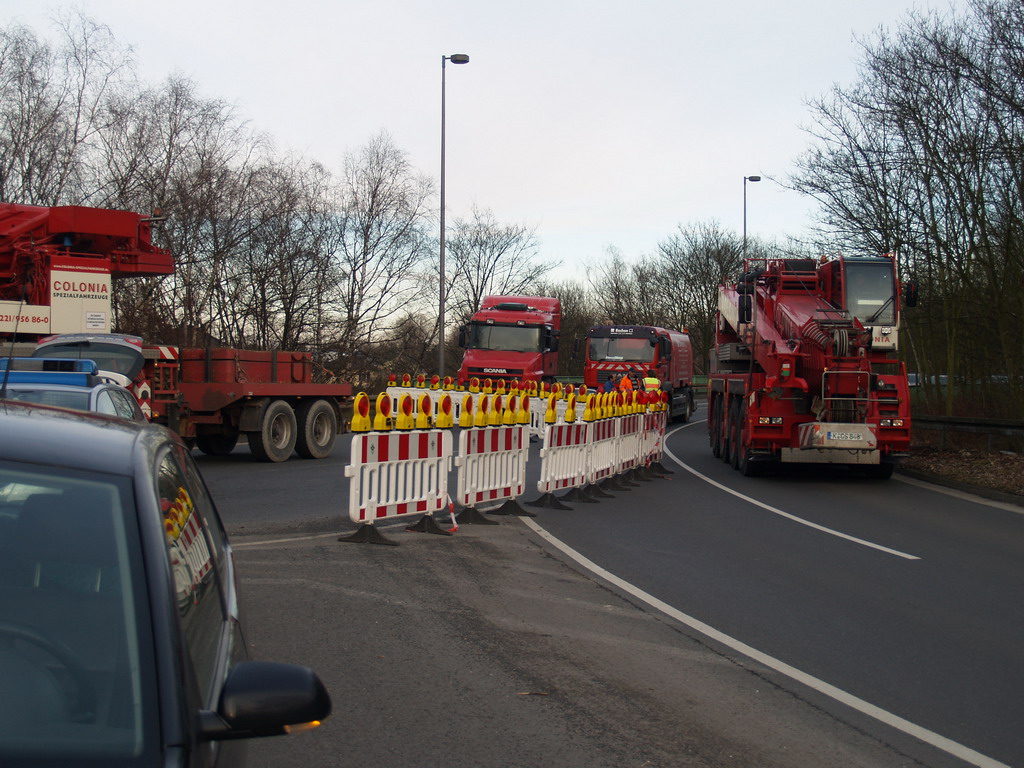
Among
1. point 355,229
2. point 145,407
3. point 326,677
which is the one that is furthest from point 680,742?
point 355,229

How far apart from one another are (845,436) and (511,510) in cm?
707

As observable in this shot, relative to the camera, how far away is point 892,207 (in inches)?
1032

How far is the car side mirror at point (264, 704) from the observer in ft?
7.17

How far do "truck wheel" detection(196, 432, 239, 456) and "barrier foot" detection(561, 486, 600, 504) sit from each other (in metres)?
8.01

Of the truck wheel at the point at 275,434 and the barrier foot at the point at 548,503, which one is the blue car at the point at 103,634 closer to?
the barrier foot at the point at 548,503

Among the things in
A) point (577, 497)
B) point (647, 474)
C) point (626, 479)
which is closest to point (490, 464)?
point (577, 497)

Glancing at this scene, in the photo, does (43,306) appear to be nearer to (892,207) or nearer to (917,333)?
(892,207)

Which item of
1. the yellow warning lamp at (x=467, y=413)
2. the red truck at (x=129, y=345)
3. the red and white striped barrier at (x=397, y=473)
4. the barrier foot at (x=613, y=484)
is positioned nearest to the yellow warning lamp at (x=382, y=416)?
the red and white striped barrier at (x=397, y=473)

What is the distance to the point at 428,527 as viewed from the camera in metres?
10.8

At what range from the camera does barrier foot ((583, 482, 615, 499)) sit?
1495 centimetres

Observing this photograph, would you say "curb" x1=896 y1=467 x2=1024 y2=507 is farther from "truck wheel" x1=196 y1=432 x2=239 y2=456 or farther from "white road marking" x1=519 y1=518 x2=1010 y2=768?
"truck wheel" x1=196 y1=432 x2=239 y2=456

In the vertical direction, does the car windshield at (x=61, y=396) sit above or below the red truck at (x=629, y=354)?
below

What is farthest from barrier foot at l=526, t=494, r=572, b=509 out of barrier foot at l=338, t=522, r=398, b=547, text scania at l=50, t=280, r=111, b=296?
text scania at l=50, t=280, r=111, b=296

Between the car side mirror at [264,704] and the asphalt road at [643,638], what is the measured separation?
2.33 metres
